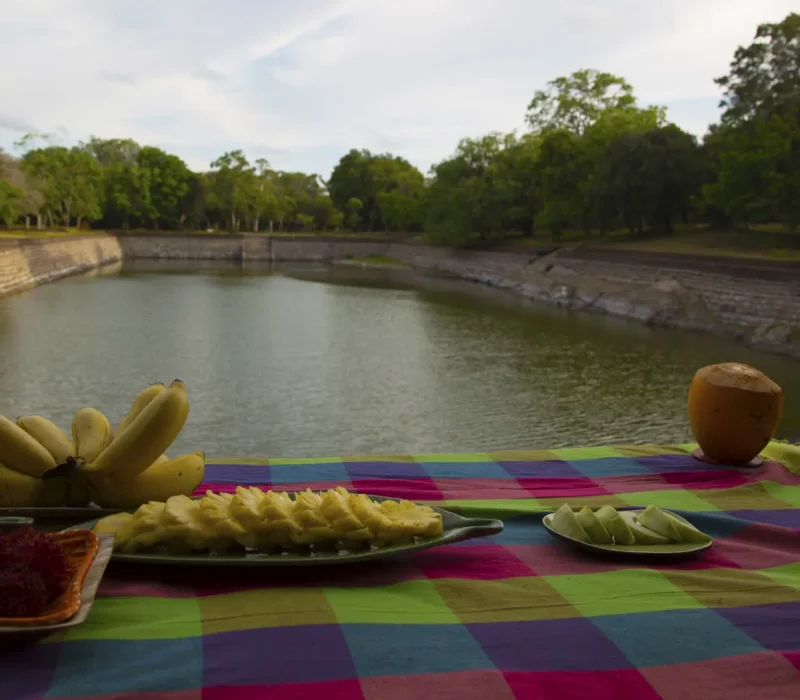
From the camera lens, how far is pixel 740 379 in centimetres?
434

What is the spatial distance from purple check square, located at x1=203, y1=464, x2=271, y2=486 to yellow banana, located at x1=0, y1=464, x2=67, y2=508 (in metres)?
0.90

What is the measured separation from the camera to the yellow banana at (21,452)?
9.04ft

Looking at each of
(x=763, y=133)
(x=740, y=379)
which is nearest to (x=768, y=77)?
(x=763, y=133)

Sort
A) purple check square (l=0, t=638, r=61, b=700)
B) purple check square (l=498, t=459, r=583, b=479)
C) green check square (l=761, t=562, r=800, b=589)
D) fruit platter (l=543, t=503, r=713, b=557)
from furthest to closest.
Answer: purple check square (l=498, t=459, r=583, b=479), fruit platter (l=543, t=503, r=713, b=557), green check square (l=761, t=562, r=800, b=589), purple check square (l=0, t=638, r=61, b=700)

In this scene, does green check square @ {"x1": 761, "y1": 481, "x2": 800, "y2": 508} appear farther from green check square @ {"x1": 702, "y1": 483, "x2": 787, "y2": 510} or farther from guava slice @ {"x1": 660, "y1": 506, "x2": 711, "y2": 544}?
guava slice @ {"x1": 660, "y1": 506, "x2": 711, "y2": 544}

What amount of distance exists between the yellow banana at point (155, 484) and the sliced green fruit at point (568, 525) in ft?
4.37

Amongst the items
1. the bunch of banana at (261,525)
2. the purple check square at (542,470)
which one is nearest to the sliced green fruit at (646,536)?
the bunch of banana at (261,525)

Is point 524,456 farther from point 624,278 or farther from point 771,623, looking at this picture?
point 624,278

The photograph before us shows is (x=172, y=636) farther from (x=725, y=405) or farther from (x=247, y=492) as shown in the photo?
(x=725, y=405)

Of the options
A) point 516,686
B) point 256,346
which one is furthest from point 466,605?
point 256,346

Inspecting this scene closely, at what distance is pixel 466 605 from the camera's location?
239cm

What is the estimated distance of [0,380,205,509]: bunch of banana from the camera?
2752 mm

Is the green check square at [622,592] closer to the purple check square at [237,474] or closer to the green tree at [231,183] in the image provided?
the purple check square at [237,474]

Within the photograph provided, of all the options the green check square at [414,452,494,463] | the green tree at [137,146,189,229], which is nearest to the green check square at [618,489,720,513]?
the green check square at [414,452,494,463]
